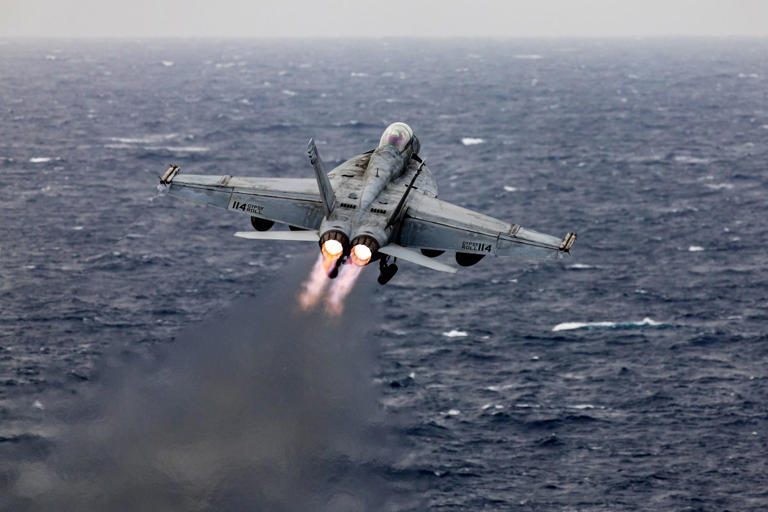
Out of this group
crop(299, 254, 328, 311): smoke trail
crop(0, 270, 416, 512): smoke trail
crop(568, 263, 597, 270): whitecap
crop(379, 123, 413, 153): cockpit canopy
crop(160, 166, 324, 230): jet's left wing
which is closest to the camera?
crop(160, 166, 324, 230): jet's left wing

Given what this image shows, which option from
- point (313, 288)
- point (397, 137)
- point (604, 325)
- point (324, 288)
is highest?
point (397, 137)

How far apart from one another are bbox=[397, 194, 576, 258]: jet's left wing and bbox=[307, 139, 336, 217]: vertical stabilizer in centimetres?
443

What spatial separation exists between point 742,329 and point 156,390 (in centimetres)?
8278

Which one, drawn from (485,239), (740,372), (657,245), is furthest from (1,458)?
(657,245)

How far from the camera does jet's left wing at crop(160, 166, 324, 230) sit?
4978cm

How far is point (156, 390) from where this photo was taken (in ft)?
366

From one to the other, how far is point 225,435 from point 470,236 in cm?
6768

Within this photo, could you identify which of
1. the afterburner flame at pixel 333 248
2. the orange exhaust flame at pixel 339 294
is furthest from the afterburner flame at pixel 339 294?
the afterburner flame at pixel 333 248

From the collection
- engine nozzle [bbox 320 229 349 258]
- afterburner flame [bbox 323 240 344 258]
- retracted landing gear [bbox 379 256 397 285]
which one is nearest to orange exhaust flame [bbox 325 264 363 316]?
retracted landing gear [bbox 379 256 397 285]

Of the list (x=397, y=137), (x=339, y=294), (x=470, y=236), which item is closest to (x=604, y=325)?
(x=339, y=294)

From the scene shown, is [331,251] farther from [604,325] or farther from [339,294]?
[339,294]

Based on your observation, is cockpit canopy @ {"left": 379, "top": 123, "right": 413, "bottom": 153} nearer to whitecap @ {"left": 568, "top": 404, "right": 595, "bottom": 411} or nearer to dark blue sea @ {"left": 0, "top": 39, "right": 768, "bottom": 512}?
dark blue sea @ {"left": 0, "top": 39, "right": 768, "bottom": 512}

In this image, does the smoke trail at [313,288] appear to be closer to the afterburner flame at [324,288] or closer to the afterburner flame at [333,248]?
the afterburner flame at [324,288]

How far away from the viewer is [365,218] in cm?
4741
